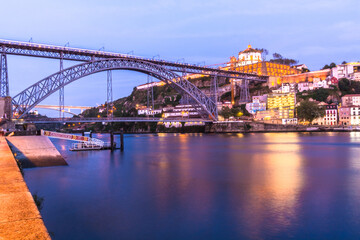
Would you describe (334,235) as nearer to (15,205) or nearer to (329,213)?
(329,213)

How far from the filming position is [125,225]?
26.9 ft

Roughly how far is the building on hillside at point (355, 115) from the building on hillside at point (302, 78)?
1610 centimetres

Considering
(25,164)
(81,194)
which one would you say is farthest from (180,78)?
(81,194)

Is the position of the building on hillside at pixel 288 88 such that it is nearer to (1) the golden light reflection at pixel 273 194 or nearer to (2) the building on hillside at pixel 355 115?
(2) the building on hillside at pixel 355 115

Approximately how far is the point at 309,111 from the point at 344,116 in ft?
27.6

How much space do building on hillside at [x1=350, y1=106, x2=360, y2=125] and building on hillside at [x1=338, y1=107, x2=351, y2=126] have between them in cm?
59

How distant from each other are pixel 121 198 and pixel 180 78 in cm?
3712

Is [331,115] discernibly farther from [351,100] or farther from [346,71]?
[346,71]

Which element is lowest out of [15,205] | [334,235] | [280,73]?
[334,235]

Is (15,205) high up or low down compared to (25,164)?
up

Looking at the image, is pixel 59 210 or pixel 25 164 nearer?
pixel 59 210

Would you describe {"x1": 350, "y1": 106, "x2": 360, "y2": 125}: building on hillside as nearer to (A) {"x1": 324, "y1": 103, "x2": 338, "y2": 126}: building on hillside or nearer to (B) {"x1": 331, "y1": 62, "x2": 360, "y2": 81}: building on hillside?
(A) {"x1": 324, "y1": 103, "x2": 338, "y2": 126}: building on hillside

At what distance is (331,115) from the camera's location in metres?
68.5

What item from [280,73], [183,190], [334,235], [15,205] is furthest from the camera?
[280,73]
